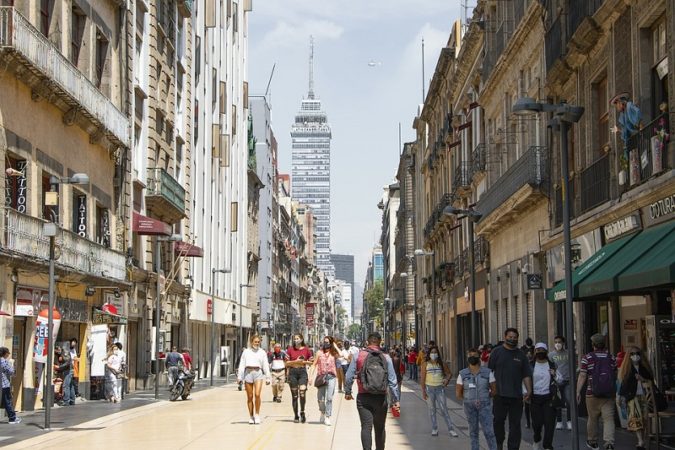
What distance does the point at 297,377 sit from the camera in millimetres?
23828

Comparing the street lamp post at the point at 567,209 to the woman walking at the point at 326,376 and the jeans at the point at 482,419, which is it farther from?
the woman walking at the point at 326,376

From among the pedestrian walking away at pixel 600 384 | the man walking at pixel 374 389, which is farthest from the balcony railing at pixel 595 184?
the man walking at pixel 374 389

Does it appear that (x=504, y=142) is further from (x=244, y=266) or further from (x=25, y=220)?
(x=244, y=266)

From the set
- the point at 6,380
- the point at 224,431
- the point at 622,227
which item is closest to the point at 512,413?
the point at 622,227

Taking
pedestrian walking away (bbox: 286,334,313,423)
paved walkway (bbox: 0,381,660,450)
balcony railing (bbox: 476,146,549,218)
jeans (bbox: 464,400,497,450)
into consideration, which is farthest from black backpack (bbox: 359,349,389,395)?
balcony railing (bbox: 476,146,549,218)

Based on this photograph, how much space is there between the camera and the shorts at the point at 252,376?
894 inches

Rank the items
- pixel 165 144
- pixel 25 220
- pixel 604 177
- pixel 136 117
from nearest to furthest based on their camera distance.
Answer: pixel 604 177
pixel 25 220
pixel 136 117
pixel 165 144

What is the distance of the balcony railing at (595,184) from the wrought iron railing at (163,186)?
2419cm

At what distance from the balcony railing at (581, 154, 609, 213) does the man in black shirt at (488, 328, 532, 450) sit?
25.2 ft

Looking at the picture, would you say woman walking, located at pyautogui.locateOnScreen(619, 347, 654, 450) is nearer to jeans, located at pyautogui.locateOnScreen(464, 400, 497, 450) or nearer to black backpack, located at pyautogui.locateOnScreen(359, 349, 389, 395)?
jeans, located at pyautogui.locateOnScreen(464, 400, 497, 450)

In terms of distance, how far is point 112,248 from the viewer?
122 feet

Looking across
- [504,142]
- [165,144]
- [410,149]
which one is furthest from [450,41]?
[410,149]

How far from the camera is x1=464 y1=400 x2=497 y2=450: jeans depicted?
15266 millimetres

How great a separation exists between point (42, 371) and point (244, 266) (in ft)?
166
